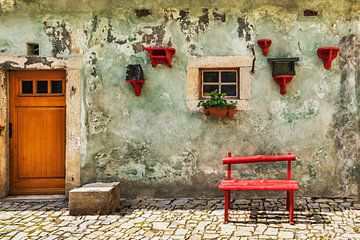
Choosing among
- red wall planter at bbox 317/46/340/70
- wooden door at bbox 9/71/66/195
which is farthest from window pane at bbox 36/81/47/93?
red wall planter at bbox 317/46/340/70

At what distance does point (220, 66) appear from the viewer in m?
5.99

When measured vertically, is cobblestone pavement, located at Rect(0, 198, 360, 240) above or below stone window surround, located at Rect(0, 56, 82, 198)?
below

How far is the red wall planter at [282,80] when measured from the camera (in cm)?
576

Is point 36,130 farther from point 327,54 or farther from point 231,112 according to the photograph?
point 327,54

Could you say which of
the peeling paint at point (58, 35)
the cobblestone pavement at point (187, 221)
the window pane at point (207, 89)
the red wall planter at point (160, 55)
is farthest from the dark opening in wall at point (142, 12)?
the cobblestone pavement at point (187, 221)

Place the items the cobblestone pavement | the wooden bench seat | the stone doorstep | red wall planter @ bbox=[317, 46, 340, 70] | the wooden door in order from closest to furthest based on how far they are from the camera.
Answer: the cobblestone pavement, the wooden bench seat, the stone doorstep, red wall planter @ bbox=[317, 46, 340, 70], the wooden door

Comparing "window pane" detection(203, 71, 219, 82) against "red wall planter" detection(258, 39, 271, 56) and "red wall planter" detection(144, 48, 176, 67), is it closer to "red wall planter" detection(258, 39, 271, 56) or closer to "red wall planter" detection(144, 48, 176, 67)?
"red wall planter" detection(144, 48, 176, 67)

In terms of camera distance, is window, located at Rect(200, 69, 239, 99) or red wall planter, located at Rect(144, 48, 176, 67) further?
window, located at Rect(200, 69, 239, 99)

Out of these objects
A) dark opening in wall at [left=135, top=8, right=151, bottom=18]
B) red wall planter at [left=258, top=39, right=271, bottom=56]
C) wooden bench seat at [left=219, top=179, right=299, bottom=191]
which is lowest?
wooden bench seat at [left=219, top=179, right=299, bottom=191]

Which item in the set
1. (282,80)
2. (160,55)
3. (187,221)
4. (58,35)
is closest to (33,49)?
(58,35)

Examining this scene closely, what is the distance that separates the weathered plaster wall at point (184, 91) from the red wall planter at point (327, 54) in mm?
120

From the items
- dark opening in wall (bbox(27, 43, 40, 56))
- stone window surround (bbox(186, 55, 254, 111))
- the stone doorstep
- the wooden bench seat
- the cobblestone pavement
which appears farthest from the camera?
dark opening in wall (bbox(27, 43, 40, 56))

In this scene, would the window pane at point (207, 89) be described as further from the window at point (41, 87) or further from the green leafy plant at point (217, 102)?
the window at point (41, 87)

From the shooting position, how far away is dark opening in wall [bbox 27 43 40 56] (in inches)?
239
